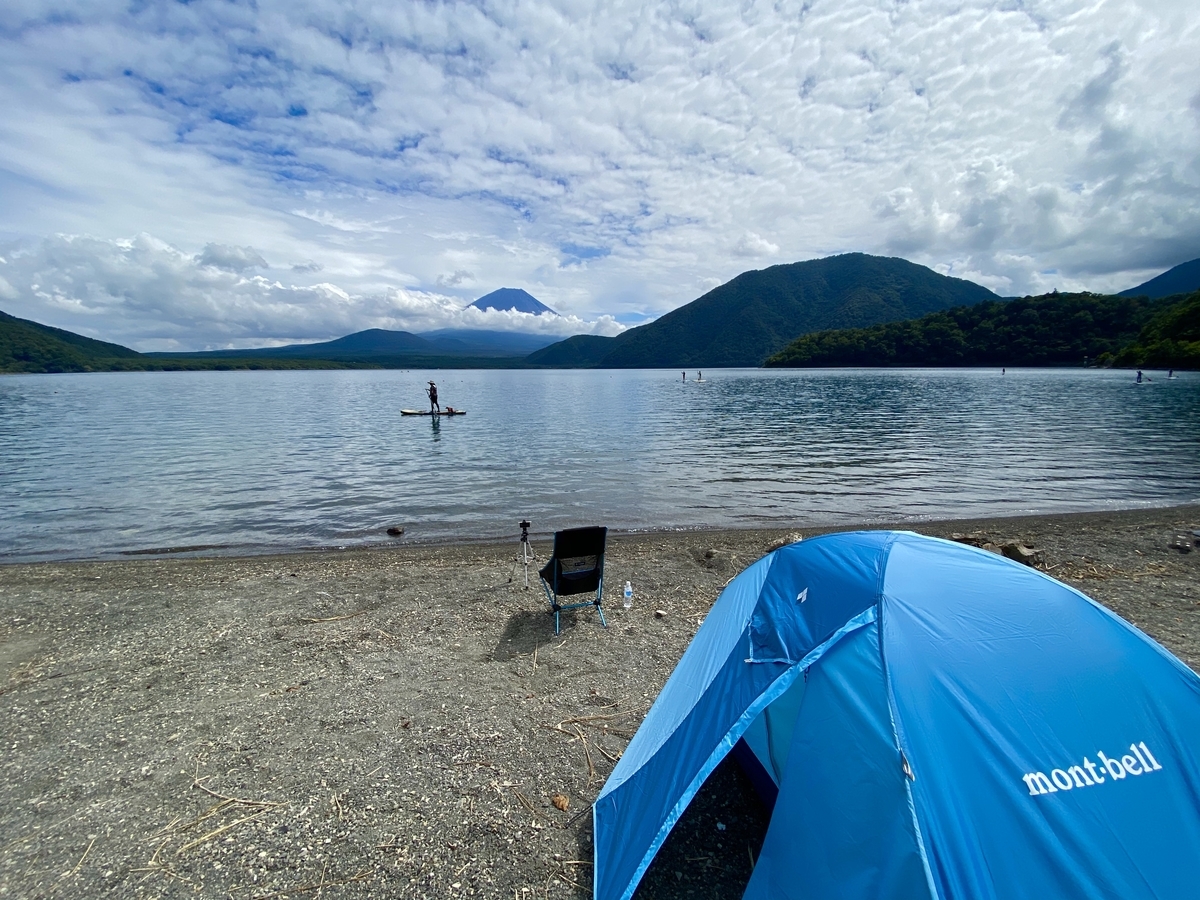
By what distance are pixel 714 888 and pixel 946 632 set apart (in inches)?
89.3

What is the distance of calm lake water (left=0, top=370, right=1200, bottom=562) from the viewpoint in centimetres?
1548

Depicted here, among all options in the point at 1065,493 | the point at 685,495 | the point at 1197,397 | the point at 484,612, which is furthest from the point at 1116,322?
the point at 484,612

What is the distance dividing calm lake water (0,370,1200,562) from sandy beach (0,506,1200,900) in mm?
5365

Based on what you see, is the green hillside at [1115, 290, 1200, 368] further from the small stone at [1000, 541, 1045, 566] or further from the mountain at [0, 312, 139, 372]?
the mountain at [0, 312, 139, 372]

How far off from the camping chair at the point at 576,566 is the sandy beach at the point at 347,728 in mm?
546

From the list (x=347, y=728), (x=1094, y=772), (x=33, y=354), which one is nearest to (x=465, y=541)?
(x=347, y=728)

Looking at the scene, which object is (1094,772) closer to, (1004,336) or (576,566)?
(576,566)

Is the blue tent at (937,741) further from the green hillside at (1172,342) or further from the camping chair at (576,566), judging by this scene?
the green hillside at (1172,342)

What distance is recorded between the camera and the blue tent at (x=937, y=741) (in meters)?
2.57

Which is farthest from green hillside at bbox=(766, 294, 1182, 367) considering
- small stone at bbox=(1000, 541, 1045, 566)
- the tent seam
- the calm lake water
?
the tent seam

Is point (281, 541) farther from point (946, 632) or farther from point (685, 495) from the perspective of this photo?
point (946, 632)

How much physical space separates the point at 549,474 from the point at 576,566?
1443 cm

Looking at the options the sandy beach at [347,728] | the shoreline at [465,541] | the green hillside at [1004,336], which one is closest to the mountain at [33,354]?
the shoreline at [465,541]

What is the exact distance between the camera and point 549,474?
22250 mm
